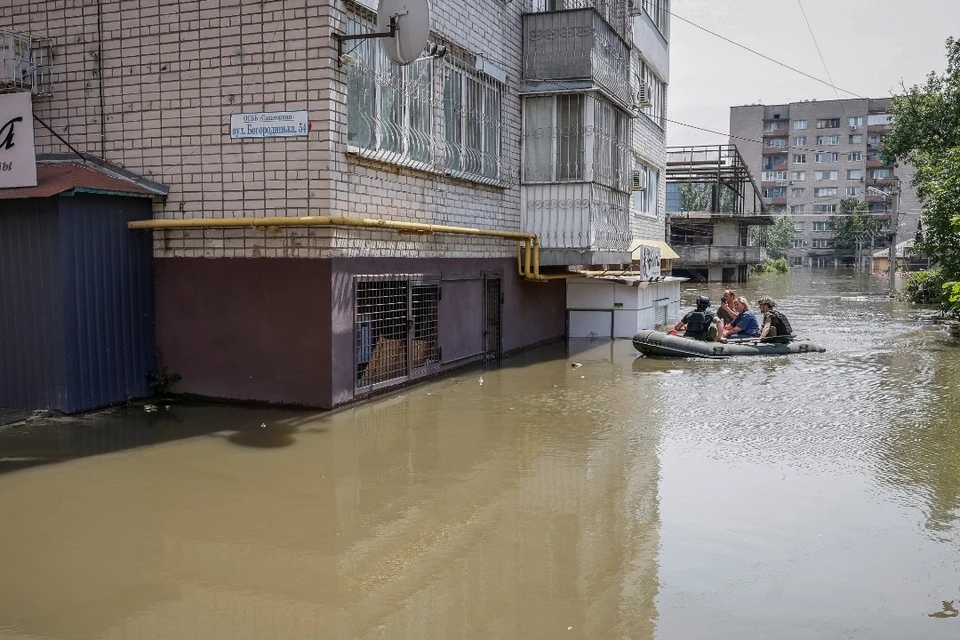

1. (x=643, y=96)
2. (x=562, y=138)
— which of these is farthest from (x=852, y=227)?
(x=562, y=138)

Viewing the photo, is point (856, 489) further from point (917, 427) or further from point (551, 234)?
point (551, 234)

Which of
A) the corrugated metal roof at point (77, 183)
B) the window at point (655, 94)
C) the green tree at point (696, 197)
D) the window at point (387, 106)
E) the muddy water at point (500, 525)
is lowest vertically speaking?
the muddy water at point (500, 525)

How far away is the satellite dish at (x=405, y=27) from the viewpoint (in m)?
9.68

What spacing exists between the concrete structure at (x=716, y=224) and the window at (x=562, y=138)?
1084 inches

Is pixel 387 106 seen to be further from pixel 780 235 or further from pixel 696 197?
pixel 780 235

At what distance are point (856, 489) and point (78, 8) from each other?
1036 cm

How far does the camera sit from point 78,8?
1052cm

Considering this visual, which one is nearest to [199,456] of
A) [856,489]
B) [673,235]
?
[856,489]

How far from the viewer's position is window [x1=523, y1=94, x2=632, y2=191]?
1498 centimetres

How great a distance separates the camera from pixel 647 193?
957 inches

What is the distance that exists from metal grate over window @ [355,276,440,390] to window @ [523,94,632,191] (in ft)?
12.9

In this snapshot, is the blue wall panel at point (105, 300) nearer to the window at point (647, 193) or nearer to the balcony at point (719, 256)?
the window at point (647, 193)

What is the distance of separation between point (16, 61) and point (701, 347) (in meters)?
11.4

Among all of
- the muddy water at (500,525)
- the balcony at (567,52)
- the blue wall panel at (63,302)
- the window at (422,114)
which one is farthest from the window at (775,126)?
the blue wall panel at (63,302)
